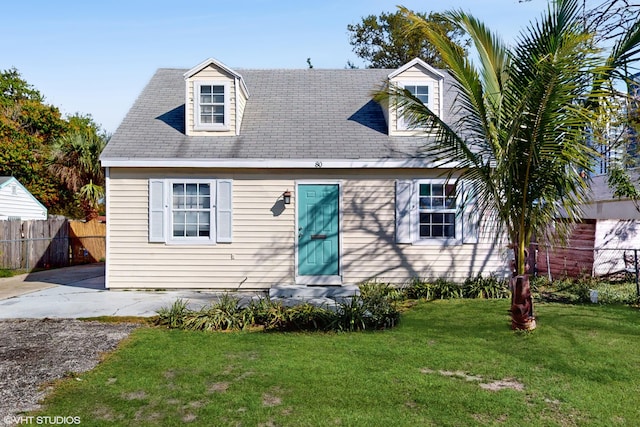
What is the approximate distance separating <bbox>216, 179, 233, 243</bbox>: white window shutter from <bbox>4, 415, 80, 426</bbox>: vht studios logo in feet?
19.0

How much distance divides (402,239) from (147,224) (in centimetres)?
526

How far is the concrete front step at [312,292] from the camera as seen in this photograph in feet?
27.9

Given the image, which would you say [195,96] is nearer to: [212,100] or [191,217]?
[212,100]

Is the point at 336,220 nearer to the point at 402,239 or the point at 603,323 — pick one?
the point at 402,239

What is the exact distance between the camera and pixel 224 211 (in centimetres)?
918

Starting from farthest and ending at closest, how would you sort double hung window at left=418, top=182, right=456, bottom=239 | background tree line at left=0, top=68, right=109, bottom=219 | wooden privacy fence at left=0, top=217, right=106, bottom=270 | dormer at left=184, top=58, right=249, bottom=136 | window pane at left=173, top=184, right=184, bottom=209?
background tree line at left=0, top=68, right=109, bottom=219 → wooden privacy fence at left=0, top=217, right=106, bottom=270 → dormer at left=184, top=58, right=249, bottom=136 → double hung window at left=418, top=182, right=456, bottom=239 → window pane at left=173, top=184, right=184, bottom=209

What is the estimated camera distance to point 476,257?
9.33 meters

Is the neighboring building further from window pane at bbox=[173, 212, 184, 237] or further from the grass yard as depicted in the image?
the grass yard

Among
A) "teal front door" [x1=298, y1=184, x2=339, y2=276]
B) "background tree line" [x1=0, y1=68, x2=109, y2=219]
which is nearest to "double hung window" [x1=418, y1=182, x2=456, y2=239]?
"teal front door" [x1=298, y1=184, x2=339, y2=276]

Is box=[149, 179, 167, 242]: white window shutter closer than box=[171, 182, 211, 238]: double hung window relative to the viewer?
Yes

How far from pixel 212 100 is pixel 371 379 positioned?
748cm

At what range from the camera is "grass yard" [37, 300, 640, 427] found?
347 centimetres

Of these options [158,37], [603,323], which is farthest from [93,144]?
[603,323]

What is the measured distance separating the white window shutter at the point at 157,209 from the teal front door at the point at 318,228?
279 centimetres
